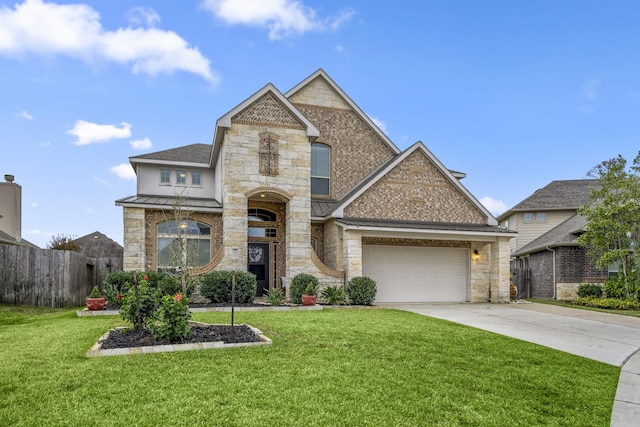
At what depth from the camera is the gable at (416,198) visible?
Answer: 16.3 metres

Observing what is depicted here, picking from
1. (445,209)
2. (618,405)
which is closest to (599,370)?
(618,405)

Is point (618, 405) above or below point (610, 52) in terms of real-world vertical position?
below

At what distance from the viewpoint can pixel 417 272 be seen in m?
17.1

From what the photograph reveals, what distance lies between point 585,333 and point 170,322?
30.3ft

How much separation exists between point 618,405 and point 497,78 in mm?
18335

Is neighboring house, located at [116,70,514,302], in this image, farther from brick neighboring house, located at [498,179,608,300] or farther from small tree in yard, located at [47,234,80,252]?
small tree in yard, located at [47,234,80,252]

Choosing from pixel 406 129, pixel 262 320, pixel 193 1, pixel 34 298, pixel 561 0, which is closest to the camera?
pixel 262 320

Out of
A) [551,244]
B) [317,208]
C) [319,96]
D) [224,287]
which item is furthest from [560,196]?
[224,287]

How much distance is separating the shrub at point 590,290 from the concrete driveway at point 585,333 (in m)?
4.59

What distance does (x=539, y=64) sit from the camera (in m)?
18.8

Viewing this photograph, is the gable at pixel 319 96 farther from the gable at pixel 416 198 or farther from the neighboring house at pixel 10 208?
the neighboring house at pixel 10 208

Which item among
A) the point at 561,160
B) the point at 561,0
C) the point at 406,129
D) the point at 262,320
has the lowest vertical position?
the point at 262,320

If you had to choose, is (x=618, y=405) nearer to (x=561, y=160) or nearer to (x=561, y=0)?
(x=561, y=0)

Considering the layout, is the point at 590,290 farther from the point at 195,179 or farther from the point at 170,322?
the point at 170,322
